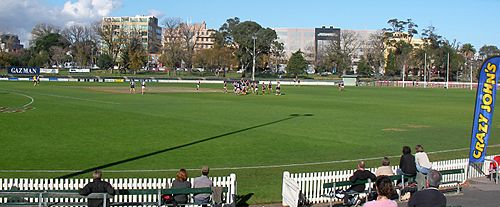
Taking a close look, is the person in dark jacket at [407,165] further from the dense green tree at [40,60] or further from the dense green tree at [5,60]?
the dense green tree at [40,60]

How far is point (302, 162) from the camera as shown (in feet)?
68.6

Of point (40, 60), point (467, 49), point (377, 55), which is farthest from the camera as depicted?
point (467, 49)

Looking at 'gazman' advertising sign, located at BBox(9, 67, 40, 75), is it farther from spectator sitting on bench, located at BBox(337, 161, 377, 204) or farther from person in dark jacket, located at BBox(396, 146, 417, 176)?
spectator sitting on bench, located at BBox(337, 161, 377, 204)

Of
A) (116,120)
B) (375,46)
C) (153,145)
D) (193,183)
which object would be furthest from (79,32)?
(193,183)

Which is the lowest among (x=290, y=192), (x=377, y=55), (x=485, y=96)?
(x=290, y=192)

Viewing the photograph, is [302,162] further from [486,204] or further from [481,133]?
[486,204]

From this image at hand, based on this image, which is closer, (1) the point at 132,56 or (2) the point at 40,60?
(1) the point at 132,56

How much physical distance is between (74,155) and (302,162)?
817 cm

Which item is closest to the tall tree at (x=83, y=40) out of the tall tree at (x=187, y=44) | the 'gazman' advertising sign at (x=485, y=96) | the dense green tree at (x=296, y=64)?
the tall tree at (x=187, y=44)

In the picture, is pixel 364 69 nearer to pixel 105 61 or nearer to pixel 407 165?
pixel 105 61

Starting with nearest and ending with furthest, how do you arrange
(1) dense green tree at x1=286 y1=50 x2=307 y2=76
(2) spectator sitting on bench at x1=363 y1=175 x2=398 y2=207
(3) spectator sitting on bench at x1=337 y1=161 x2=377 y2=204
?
(2) spectator sitting on bench at x1=363 y1=175 x2=398 y2=207 → (3) spectator sitting on bench at x1=337 y1=161 x2=377 y2=204 → (1) dense green tree at x1=286 y1=50 x2=307 y2=76

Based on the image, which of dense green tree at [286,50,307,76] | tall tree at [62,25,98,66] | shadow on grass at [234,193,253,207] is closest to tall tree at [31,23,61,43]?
tall tree at [62,25,98,66]

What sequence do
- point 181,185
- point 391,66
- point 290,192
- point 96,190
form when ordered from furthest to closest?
point 391,66 → point 290,192 → point 181,185 → point 96,190

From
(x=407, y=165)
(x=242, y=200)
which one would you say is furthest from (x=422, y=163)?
(x=242, y=200)
